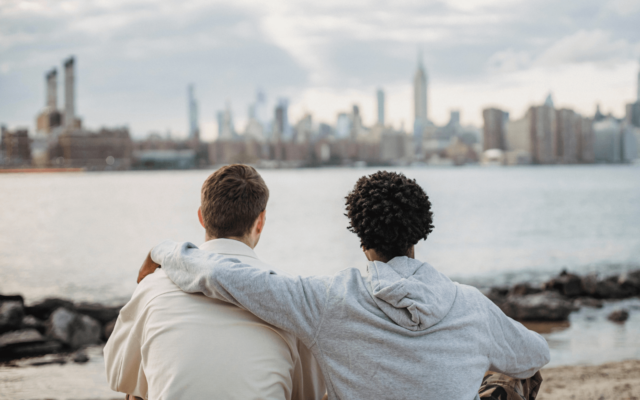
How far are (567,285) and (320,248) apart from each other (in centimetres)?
1475

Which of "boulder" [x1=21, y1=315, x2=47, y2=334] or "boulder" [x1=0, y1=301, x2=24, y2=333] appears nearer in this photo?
"boulder" [x1=21, y1=315, x2=47, y2=334]

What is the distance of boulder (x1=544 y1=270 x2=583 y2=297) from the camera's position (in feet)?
40.8

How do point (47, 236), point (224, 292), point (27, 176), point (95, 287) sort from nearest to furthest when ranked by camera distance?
point (224, 292), point (95, 287), point (47, 236), point (27, 176)

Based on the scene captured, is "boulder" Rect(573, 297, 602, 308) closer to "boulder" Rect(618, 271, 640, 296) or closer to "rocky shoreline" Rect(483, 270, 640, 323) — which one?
"rocky shoreline" Rect(483, 270, 640, 323)

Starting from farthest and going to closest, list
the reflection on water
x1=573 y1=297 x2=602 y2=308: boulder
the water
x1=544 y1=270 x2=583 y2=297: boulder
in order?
1. the water
2. x1=544 y1=270 x2=583 y2=297: boulder
3. x1=573 y1=297 x2=602 y2=308: boulder
4. the reflection on water

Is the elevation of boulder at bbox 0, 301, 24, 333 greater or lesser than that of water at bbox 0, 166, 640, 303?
greater

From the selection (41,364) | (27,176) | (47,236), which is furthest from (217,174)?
(27,176)

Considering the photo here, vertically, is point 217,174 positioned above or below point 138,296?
above

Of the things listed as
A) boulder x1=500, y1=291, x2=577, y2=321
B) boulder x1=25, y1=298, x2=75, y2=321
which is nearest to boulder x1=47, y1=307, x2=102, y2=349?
boulder x1=25, y1=298, x2=75, y2=321

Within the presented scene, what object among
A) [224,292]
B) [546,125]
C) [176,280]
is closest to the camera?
[224,292]

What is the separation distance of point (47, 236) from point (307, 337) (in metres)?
34.9

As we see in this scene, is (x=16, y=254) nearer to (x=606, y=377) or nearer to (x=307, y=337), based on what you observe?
(x=606, y=377)

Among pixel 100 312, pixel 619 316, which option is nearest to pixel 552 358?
pixel 619 316

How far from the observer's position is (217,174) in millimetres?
2287
